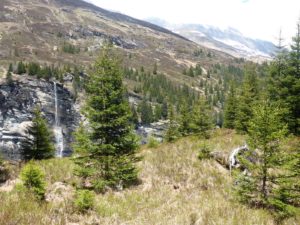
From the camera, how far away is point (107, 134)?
1552 cm

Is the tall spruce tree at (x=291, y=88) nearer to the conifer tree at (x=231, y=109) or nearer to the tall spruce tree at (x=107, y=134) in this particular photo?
the conifer tree at (x=231, y=109)

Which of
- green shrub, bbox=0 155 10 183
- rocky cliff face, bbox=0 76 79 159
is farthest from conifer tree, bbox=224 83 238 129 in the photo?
rocky cliff face, bbox=0 76 79 159

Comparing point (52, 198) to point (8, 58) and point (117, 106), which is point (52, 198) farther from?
point (8, 58)

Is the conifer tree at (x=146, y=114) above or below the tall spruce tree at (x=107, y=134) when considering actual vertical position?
below

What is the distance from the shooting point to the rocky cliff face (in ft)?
385

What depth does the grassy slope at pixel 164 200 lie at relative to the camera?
7980mm

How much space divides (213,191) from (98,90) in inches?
249

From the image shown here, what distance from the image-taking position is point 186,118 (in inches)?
2005

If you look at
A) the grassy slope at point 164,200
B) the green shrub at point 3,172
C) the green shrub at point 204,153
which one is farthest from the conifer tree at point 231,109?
the green shrub at point 3,172

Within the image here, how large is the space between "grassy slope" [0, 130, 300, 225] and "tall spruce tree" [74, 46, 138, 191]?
82 centimetres

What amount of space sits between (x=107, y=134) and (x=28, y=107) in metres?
116

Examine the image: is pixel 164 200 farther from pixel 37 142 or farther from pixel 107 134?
pixel 37 142

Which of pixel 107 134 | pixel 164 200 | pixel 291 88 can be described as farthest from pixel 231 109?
pixel 164 200

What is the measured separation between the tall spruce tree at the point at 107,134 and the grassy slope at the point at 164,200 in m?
0.82
